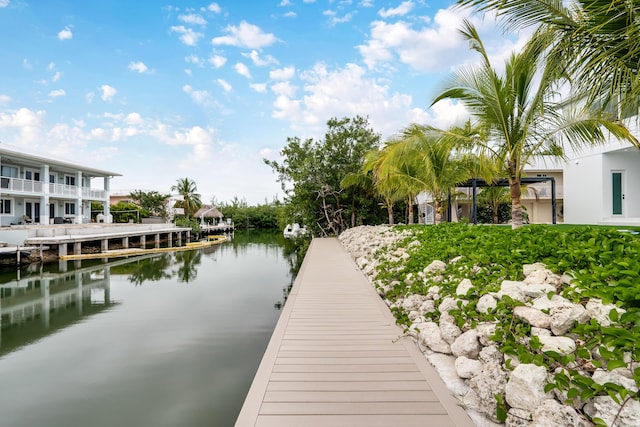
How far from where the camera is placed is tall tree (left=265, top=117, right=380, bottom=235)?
17578 mm

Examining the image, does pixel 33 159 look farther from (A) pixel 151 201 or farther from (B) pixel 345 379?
(B) pixel 345 379

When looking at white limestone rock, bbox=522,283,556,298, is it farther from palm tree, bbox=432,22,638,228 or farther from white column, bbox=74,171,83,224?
white column, bbox=74,171,83,224

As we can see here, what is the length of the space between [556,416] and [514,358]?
1.68ft

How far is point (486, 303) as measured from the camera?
9.50 ft

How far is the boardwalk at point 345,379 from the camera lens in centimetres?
211

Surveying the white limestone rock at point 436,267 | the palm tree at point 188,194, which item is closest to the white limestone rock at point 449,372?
the white limestone rock at point 436,267

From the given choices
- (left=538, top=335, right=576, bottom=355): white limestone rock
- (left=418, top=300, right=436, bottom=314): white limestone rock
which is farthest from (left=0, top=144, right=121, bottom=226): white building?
(left=538, top=335, right=576, bottom=355): white limestone rock

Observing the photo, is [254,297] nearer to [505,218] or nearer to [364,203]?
[364,203]

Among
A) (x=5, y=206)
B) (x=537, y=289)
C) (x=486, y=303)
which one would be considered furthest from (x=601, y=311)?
(x=5, y=206)

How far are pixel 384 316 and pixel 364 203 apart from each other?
1428cm

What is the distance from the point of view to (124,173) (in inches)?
1070

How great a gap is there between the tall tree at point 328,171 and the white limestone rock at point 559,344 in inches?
597

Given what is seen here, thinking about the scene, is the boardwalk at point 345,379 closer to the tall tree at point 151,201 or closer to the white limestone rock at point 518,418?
the white limestone rock at point 518,418

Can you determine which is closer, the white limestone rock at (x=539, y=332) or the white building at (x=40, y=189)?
the white limestone rock at (x=539, y=332)
